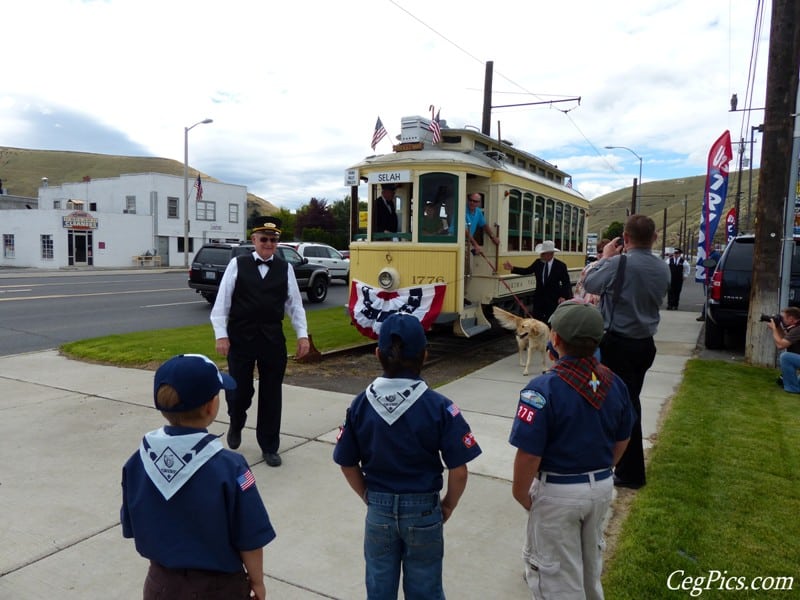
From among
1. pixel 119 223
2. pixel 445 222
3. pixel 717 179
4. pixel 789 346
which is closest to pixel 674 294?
pixel 717 179

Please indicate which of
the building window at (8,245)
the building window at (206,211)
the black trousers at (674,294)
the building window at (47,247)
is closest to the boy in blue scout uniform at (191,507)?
the black trousers at (674,294)

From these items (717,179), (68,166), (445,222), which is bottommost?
(445,222)

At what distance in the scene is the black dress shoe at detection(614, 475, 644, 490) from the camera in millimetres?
4391

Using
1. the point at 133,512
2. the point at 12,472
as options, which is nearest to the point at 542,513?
the point at 133,512

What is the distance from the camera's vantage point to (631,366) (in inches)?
168

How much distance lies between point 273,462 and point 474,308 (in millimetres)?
5359

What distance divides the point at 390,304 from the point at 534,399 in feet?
22.1

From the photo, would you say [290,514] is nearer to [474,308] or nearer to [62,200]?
[474,308]

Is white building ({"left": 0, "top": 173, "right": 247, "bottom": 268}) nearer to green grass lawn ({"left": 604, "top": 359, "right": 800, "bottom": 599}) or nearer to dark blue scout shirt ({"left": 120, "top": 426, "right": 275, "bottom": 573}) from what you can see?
green grass lawn ({"left": 604, "top": 359, "right": 800, "bottom": 599})

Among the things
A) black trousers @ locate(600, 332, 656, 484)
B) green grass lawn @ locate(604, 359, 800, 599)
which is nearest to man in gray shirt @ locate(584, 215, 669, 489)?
black trousers @ locate(600, 332, 656, 484)

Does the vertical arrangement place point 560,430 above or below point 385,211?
below

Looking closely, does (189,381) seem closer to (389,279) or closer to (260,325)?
(260,325)

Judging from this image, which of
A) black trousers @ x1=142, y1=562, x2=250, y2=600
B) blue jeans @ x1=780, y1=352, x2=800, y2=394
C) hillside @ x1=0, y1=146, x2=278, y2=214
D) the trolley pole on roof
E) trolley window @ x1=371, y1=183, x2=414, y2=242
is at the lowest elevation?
blue jeans @ x1=780, y1=352, x2=800, y2=394

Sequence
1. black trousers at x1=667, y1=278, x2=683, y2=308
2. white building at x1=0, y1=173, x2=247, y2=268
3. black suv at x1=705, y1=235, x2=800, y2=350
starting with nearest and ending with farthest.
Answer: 1. black suv at x1=705, y1=235, x2=800, y2=350
2. black trousers at x1=667, y1=278, x2=683, y2=308
3. white building at x1=0, y1=173, x2=247, y2=268
